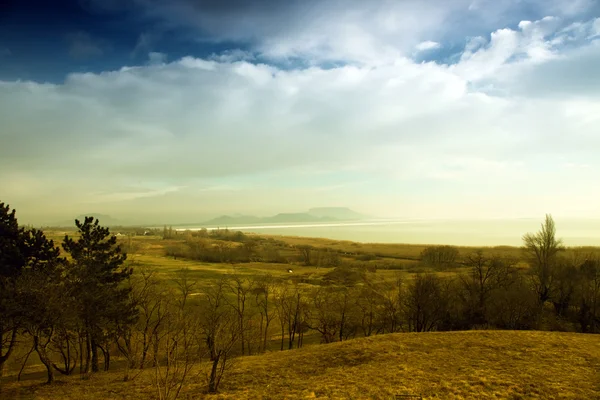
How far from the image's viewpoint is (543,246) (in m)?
62.3

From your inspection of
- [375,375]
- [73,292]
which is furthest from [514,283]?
[73,292]

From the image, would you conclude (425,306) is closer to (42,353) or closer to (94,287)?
(94,287)

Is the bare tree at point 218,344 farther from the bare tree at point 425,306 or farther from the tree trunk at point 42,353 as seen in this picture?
the bare tree at point 425,306

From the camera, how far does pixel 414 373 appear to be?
20.6 metres

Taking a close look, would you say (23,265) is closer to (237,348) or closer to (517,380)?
(237,348)

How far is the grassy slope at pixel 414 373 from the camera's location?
17.7 m

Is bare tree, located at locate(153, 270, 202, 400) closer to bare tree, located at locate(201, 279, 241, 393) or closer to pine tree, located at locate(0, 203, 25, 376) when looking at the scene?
bare tree, located at locate(201, 279, 241, 393)

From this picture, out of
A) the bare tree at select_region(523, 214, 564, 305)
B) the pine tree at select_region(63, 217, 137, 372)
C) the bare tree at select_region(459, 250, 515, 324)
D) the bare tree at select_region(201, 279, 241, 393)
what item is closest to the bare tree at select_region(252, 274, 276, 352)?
the bare tree at select_region(201, 279, 241, 393)

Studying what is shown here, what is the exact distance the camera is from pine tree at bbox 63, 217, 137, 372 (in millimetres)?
27406

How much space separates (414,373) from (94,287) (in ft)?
88.1

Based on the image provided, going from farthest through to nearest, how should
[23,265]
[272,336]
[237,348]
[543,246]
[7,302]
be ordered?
1. [543,246]
2. [272,336]
3. [237,348]
4. [23,265]
5. [7,302]

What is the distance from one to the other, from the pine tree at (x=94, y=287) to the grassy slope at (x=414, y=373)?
406 cm

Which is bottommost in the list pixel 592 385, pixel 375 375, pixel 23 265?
pixel 375 375

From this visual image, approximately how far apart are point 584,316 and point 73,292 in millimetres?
60668
